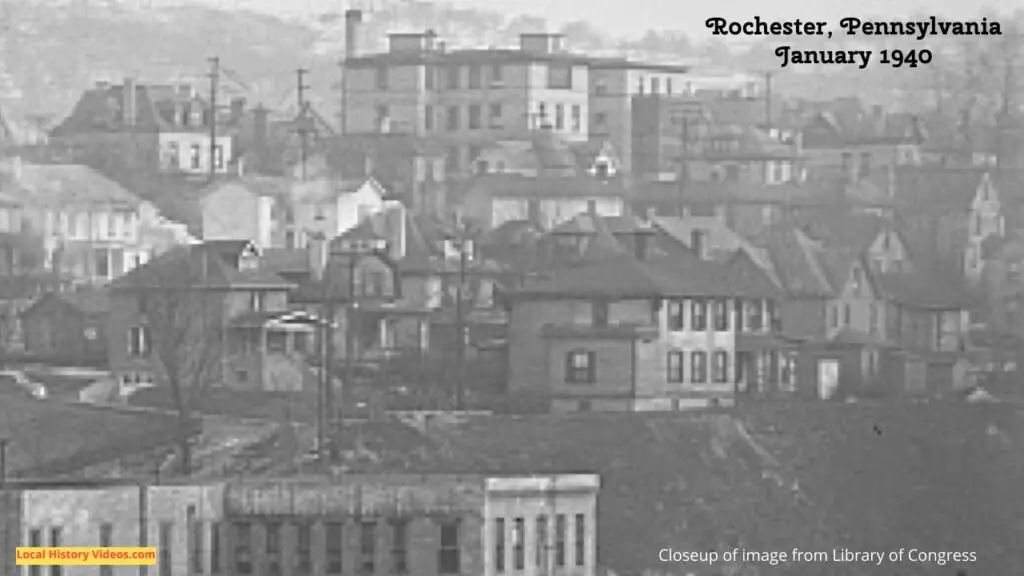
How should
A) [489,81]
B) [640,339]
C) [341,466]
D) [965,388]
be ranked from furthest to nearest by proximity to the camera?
1. [489,81]
2. [965,388]
3. [640,339]
4. [341,466]

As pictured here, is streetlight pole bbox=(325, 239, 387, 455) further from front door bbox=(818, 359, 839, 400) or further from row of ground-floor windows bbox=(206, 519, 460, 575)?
front door bbox=(818, 359, 839, 400)

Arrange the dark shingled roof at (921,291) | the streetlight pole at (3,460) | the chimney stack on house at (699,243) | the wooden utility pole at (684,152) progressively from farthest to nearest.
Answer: the wooden utility pole at (684,152) < the dark shingled roof at (921,291) < the chimney stack on house at (699,243) < the streetlight pole at (3,460)

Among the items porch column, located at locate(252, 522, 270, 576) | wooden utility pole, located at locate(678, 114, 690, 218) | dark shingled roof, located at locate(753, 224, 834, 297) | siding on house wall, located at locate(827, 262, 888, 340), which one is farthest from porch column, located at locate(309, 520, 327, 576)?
wooden utility pole, located at locate(678, 114, 690, 218)

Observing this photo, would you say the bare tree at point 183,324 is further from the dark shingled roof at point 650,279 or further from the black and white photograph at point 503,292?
the dark shingled roof at point 650,279

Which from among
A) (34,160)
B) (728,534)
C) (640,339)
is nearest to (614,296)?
(640,339)

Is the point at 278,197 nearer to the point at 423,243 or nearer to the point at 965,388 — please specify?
the point at 423,243

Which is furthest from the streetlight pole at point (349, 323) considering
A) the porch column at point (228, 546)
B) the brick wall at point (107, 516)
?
the brick wall at point (107, 516)
